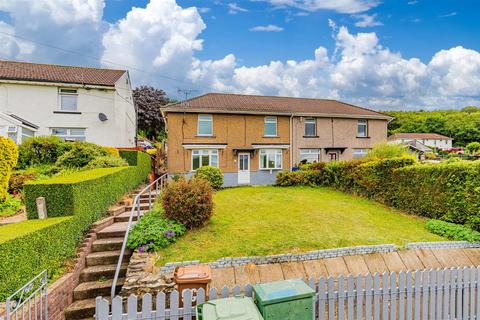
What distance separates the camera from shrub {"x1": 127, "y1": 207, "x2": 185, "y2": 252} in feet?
21.1

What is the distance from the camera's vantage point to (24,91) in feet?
61.3

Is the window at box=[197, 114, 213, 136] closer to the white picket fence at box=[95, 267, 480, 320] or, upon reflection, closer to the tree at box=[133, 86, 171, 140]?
the white picket fence at box=[95, 267, 480, 320]

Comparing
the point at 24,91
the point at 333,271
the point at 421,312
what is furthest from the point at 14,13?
the point at 421,312

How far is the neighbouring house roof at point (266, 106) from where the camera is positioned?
20125mm

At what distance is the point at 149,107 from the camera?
136 ft

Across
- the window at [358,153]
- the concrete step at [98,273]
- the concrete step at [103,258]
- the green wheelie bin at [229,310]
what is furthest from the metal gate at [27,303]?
the window at [358,153]

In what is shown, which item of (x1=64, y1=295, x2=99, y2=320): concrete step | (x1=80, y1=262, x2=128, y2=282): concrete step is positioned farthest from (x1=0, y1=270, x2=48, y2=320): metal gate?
(x1=80, y1=262, x2=128, y2=282): concrete step

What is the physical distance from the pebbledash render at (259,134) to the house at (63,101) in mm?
4925

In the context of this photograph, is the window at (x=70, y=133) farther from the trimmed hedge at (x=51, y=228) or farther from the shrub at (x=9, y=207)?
the trimmed hedge at (x=51, y=228)

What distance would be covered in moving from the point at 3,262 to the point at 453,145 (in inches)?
4133

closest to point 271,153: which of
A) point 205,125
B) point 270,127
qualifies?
point 270,127

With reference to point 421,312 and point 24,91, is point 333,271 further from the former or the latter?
point 24,91

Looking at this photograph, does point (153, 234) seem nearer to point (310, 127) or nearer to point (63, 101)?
point (63, 101)

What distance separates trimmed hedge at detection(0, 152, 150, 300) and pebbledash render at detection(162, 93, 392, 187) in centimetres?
1095
